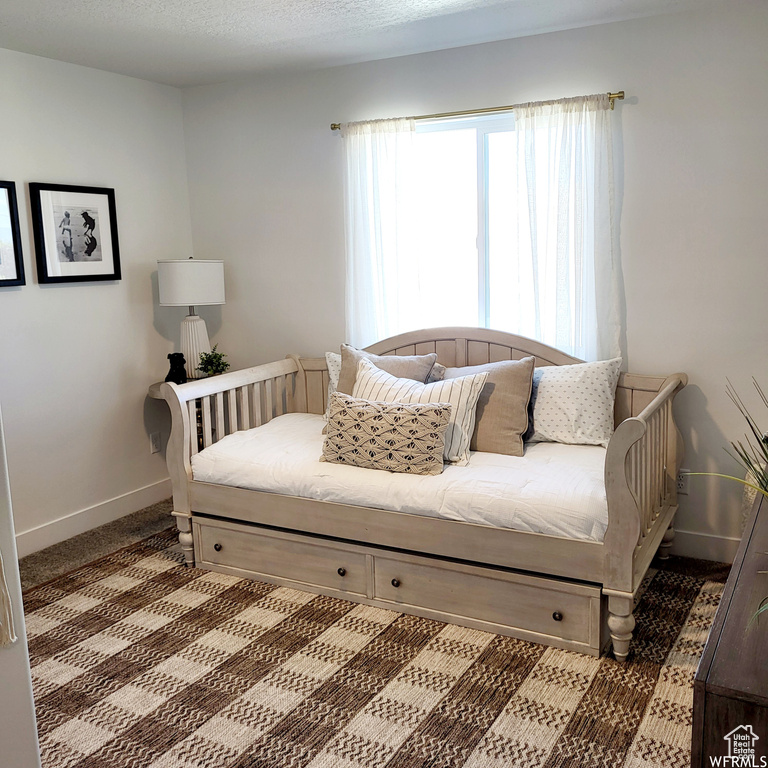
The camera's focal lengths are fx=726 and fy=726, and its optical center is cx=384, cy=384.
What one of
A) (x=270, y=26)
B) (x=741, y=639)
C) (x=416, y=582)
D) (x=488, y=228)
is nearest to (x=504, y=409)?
(x=416, y=582)

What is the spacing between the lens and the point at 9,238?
335 cm

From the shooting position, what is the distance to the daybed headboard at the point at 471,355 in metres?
3.24

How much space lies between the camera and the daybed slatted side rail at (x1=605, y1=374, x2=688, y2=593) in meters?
2.37

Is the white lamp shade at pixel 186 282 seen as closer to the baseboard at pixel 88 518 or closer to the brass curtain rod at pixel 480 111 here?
the baseboard at pixel 88 518

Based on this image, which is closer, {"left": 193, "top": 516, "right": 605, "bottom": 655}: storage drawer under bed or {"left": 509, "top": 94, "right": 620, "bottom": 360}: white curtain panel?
{"left": 193, "top": 516, "right": 605, "bottom": 655}: storage drawer under bed

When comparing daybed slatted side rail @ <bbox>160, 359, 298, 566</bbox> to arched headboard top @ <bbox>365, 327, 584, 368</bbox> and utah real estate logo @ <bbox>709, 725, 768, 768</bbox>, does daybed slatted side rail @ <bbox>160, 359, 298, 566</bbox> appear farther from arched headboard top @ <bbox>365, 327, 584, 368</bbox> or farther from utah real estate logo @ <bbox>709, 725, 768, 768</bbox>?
utah real estate logo @ <bbox>709, 725, 768, 768</bbox>

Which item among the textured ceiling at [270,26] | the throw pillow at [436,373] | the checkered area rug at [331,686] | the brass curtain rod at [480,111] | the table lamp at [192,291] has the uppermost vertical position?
the textured ceiling at [270,26]

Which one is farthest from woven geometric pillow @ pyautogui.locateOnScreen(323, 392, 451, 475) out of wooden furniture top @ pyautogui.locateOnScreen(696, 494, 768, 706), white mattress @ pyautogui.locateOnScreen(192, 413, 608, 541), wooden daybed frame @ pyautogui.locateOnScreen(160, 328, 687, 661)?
wooden furniture top @ pyautogui.locateOnScreen(696, 494, 768, 706)

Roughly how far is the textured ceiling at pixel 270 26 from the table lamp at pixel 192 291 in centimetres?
101

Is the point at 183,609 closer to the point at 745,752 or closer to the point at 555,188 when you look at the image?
the point at 745,752

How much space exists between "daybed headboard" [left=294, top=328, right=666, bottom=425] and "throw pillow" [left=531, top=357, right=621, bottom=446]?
112 mm

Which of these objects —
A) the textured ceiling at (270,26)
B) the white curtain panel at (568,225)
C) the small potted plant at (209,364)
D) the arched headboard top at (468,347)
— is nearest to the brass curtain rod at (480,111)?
the white curtain panel at (568,225)

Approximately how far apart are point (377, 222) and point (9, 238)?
174 cm

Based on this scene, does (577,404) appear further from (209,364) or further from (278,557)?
(209,364)
